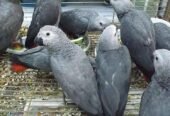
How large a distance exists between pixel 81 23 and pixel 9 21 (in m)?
0.46

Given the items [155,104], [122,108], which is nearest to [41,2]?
[122,108]

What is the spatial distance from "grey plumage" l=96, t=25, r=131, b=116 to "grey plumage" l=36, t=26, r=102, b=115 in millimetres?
42

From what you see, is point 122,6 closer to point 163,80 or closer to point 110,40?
→ point 110,40

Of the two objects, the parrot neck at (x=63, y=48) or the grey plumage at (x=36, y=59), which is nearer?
the parrot neck at (x=63, y=48)

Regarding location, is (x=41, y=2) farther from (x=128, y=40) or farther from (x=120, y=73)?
(x=120, y=73)

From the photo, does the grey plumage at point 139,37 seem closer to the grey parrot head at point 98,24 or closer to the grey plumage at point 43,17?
the grey parrot head at point 98,24

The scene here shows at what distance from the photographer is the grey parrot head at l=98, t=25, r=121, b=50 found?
1.51 metres

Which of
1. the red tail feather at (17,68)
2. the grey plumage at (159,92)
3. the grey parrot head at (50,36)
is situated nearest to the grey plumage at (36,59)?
the red tail feather at (17,68)

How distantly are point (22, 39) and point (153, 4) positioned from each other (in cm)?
99

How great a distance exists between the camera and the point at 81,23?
1912mm

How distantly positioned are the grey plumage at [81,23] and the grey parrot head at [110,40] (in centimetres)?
36

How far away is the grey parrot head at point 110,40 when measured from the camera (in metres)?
1.51

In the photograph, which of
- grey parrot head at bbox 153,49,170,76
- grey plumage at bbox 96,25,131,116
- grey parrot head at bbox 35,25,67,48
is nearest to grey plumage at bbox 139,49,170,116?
grey parrot head at bbox 153,49,170,76

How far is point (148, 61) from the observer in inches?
59.4
